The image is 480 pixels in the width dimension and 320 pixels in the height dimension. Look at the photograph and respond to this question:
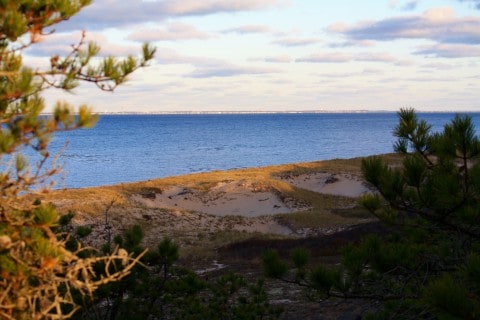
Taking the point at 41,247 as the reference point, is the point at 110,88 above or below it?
above

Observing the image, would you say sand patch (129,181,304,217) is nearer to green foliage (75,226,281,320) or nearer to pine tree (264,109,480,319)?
green foliage (75,226,281,320)

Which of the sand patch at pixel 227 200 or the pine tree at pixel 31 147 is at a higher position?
the pine tree at pixel 31 147

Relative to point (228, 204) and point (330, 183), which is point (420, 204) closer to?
point (228, 204)

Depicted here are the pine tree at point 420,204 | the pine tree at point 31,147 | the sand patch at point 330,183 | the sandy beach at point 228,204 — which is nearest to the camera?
the pine tree at point 31,147

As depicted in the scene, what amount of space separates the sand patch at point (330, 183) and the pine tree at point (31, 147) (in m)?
34.9

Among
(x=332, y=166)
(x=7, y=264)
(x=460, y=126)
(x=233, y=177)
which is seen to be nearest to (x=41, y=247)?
(x=7, y=264)

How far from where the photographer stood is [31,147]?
4.27 m

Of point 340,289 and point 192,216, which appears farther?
point 192,216

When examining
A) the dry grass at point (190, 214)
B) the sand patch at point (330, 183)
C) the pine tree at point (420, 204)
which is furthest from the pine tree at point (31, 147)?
the sand patch at point (330, 183)

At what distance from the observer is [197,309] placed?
9133 millimetres

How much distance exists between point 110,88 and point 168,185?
34025 millimetres

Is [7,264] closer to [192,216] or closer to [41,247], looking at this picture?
[41,247]

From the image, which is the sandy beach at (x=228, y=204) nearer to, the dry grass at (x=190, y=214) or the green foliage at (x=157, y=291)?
the dry grass at (x=190, y=214)

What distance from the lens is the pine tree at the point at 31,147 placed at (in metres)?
4.25
